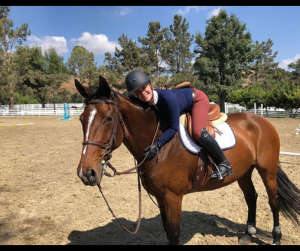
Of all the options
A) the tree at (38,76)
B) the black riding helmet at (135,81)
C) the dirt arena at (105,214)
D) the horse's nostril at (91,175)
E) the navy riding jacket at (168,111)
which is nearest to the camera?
the horse's nostril at (91,175)

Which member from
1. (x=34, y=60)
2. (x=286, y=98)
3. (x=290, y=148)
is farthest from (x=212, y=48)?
(x=34, y=60)

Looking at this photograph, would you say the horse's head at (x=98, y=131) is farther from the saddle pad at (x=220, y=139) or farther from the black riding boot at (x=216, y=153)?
the black riding boot at (x=216, y=153)

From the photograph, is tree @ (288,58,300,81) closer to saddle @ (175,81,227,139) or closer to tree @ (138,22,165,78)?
tree @ (138,22,165,78)

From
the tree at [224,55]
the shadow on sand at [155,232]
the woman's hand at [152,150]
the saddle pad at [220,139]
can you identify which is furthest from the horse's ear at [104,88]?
the tree at [224,55]

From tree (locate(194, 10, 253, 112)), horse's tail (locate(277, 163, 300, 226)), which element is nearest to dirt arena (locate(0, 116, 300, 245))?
horse's tail (locate(277, 163, 300, 226))

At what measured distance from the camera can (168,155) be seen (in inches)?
104

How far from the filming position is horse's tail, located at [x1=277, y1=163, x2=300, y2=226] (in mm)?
3652

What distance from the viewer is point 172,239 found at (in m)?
2.73

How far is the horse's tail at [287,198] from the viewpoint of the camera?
365 centimetres

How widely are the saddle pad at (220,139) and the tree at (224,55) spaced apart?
3445 centimetres

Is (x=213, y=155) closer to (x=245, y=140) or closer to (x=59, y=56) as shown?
(x=245, y=140)

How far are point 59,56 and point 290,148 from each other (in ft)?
189

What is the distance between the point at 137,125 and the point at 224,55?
37.2 metres

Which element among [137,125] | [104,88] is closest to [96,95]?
[104,88]
